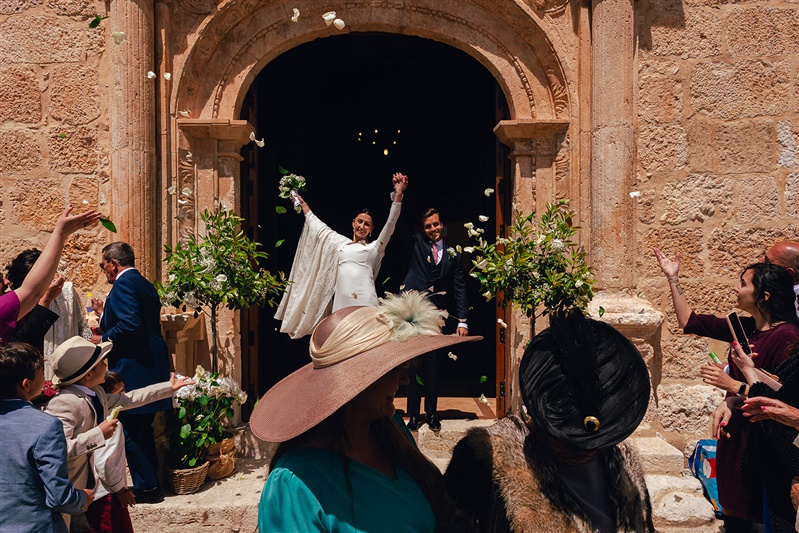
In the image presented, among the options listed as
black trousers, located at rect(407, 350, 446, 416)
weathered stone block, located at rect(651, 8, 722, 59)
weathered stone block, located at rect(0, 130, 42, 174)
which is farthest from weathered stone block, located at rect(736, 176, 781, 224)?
weathered stone block, located at rect(0, 130, 42, 174)

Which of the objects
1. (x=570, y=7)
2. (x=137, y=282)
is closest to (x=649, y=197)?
(x=570, y=7)

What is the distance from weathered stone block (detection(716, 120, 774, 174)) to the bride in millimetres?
2674

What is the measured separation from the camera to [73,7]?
204 inches

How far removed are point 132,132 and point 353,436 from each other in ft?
13.4

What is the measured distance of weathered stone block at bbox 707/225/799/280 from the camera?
5188mm

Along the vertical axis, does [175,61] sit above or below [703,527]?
above

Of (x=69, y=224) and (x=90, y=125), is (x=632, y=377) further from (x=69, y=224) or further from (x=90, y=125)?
(x=90, y=125)

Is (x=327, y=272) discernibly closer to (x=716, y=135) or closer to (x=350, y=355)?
(x=716, y=135)

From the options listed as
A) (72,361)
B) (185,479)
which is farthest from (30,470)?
(185,479)

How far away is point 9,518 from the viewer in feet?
8.21

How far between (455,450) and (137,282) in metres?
3.19

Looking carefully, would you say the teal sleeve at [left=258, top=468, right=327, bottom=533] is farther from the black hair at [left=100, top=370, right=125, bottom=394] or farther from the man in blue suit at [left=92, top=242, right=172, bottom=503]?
the man in blue suit at [left=92, top=242, right=172, bottom=503]

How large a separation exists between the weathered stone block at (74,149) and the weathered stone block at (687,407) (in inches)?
190

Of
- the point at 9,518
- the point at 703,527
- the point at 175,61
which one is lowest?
the point at 703,527
